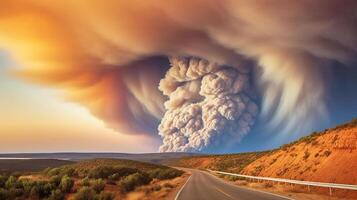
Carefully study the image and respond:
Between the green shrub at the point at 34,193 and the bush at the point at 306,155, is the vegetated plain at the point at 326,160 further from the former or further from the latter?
the green shrub at the point at 34,193

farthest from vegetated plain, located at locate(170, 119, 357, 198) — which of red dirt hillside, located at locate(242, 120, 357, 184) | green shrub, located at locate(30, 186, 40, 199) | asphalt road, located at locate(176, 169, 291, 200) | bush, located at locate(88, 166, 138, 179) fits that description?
bush, located at locate(88, 166, 138, 179)

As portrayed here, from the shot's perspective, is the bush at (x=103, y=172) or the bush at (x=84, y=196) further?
the bush at (x=103, y=172)

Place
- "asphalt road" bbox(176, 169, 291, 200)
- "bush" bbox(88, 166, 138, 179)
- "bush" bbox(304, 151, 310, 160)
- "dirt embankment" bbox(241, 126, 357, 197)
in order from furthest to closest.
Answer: "bush" bbox(88, 166, 138, 179) → "bush" bbox(304, 151, 310, 160) → "dirt embankment" bbox(241, 126, 357, 197) → "asphalt road" bbox(176, 169, 291, 200)

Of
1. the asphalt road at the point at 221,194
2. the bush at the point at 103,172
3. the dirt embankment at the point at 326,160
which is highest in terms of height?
the dirt embankment at the point at 326,160

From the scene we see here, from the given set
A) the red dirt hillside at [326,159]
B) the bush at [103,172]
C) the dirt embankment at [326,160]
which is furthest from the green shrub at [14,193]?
the bush at [103,172]

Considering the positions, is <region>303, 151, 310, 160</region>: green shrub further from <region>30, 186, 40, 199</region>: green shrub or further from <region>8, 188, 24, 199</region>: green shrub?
<region>8, 188, 24, 199</region>: green shrub

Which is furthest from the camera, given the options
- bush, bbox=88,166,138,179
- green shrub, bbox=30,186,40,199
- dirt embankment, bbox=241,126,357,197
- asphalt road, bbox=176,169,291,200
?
bush, bbox=88,166,138,179

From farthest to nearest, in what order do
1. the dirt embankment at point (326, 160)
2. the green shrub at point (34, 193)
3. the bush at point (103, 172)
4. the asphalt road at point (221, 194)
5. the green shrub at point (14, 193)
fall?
the bush at point (103, 172), the dirt embankment at point (326, 160), the green shrub at point (34, 193), the green shrub at point (14, 193), the asphalt road at point (221, 194)

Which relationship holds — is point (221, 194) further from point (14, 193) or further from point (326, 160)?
point (14, 193)

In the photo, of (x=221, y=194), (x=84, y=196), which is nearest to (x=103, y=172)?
(x=84, y=196)

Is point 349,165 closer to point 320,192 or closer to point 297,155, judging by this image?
point 320,192

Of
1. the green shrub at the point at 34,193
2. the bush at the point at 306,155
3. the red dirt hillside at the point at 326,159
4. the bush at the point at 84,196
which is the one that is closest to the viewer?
the bush at the point at 84,196

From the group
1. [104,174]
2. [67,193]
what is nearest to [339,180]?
[67,193]

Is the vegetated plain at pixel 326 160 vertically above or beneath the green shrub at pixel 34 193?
above
